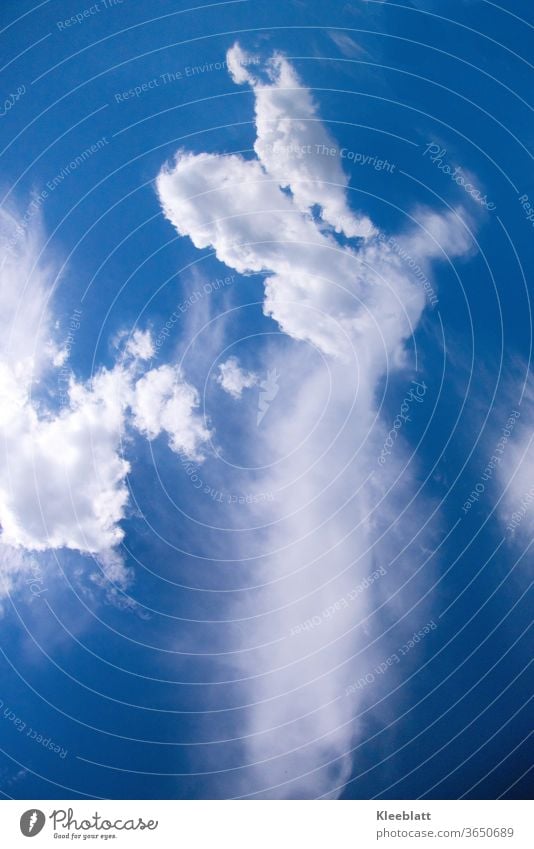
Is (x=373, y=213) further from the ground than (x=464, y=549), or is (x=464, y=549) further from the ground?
(x=373, y=213)

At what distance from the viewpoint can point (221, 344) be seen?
1365cm

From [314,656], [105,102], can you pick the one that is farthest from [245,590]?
[105,102]

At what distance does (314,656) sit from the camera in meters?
13.4
